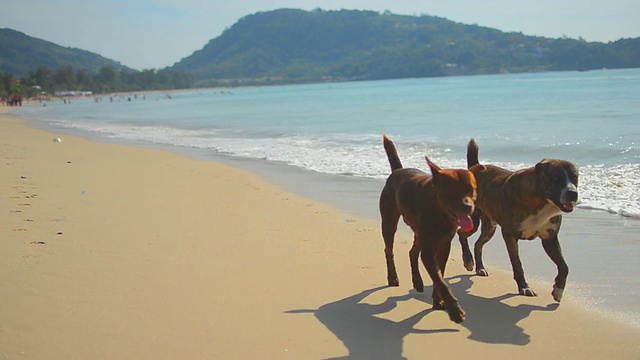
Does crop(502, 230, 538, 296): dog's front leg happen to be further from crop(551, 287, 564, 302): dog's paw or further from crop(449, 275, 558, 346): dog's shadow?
crop(551, 287, 564, 302): dog's paw

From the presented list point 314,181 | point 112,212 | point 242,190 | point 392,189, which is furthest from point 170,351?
point 314,181

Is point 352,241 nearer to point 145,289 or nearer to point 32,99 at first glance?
point 145,289

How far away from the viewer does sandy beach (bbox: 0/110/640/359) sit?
4586 millimetres

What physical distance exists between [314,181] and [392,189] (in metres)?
7.45

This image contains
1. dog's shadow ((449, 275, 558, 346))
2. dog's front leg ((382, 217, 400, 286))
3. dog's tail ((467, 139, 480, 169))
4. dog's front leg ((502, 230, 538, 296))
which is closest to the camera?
dog's shadow ((449, 275, 558, 346))

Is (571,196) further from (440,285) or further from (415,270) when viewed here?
(415,270)

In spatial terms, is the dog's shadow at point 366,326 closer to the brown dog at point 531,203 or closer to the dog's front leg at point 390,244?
the dog's front leg at point 390,244

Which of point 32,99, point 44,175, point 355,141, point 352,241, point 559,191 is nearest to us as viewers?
point 559,191

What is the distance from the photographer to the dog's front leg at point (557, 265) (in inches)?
218

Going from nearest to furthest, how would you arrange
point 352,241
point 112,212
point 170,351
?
1. point 170,351
2. point 352,241
3. point 112,212

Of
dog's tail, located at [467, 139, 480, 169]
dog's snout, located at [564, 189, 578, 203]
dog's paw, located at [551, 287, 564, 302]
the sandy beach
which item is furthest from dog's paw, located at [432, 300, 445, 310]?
dog's tail, located at [467, 139, 480, 169]

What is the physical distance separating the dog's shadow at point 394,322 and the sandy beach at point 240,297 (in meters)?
0.02

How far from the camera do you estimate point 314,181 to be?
13.3 metres

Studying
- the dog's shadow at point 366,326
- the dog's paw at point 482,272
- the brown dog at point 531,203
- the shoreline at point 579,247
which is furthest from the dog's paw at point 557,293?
the dog's shadow at point 366,326
